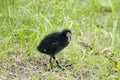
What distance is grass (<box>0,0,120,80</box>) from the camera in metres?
4.32

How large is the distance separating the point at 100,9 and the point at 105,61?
72.9 inches

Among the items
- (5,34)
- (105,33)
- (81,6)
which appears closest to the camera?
(5,34)

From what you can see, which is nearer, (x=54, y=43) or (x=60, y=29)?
(x=54, y=43)

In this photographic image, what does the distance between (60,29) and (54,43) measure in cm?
96

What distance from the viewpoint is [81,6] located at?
622 cm

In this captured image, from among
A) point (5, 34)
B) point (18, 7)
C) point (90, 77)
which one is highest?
point (18, 7)

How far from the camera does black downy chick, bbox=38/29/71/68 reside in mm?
4270

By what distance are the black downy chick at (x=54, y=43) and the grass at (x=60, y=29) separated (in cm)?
20

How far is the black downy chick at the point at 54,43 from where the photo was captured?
14.0 ft

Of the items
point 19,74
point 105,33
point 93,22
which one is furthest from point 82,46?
point 19,74

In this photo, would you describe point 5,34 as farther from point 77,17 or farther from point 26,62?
point 77,17

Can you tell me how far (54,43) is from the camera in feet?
14.1

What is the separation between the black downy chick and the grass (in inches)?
7.9

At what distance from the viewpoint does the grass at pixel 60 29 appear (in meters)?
4.32
